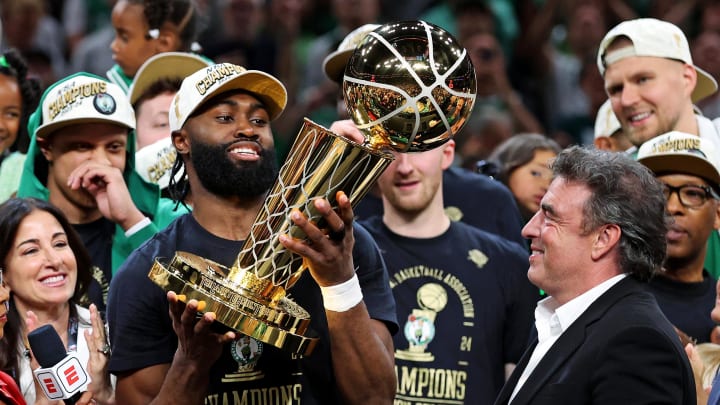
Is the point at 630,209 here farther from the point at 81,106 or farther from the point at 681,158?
the point at 81,106

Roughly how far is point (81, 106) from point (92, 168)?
276 millimetres

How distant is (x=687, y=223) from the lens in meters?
5.12

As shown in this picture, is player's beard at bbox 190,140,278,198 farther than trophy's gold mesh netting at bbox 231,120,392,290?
→ Yes

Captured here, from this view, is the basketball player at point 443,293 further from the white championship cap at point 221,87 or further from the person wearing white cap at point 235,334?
the white championship cap at point 221,87

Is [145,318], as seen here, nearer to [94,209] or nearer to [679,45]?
[94,209]

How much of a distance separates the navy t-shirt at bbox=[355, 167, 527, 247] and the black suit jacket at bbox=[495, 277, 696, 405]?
1.95 metres

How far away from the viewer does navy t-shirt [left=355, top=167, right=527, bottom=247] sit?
559 centimetres

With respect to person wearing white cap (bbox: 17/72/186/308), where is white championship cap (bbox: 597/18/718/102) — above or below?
above

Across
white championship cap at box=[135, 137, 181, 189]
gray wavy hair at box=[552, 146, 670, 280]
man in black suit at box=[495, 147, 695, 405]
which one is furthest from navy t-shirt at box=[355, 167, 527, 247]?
gray wavy hair at box=[552, 146, 670, 280]

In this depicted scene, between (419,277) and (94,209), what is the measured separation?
4.52 feet

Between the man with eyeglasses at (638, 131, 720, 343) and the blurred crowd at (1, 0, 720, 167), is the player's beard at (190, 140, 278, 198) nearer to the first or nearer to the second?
the man with eyeglasses at (638, 131, 720, 343)

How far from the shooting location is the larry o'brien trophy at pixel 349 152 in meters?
3.36

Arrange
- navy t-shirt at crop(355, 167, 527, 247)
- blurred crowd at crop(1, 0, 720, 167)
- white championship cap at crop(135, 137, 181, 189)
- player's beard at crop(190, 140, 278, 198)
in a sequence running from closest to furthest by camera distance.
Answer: player's beard at crop(190, 140, 278, 198)
white championship cap at crop(135, 137, 181, 189)
navy t-shirt at crop(355, 167, 527, 247)
blurred crowd at crop(1, 0, 720, 167)

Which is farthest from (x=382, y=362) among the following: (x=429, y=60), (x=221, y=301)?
(x=429, y=60)
